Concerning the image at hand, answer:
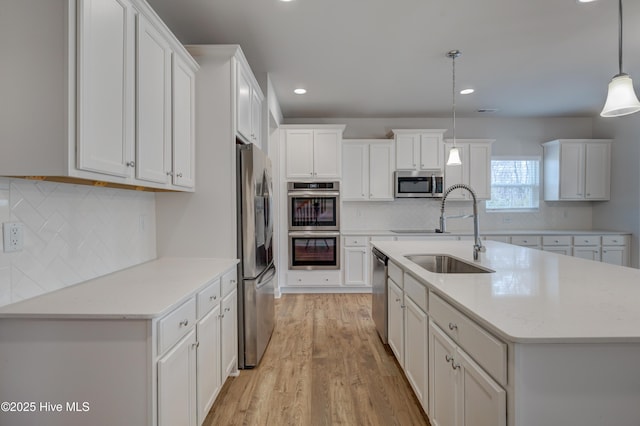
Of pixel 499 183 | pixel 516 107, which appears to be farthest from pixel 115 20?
pixel 499 183

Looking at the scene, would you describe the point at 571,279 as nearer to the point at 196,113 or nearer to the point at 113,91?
the point at 113,91

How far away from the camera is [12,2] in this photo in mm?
1228

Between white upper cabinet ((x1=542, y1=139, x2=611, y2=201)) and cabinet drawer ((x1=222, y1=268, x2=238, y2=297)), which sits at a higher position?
white upper cabinet ((x1=542, y1=139, x2=611, y2=201))

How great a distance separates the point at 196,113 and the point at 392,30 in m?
1.70

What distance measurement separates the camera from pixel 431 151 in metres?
4.85

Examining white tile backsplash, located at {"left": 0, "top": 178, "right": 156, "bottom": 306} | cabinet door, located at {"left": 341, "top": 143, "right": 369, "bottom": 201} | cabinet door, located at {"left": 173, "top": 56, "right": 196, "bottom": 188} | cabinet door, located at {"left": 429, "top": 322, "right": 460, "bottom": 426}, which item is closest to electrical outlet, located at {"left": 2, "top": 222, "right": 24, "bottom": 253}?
white tile backsplash, located at {"left": 0, "top": 178, "right": 156, "bottom": 306}

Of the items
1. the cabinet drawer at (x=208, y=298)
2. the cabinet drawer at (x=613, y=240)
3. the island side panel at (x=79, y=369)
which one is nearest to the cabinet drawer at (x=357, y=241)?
the cabinet drawer at (x=208, y=298)

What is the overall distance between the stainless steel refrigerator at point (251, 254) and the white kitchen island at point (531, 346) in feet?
3.97

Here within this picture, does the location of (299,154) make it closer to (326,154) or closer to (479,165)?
(326,154)

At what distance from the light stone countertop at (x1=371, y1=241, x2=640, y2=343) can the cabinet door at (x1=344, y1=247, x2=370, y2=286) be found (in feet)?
8.11

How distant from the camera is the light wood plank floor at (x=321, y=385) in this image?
6.37 ft

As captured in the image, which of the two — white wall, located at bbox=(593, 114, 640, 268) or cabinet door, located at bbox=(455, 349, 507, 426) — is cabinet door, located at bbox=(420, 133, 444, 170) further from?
cabinet door, located at bbox=(455, 349, 507, 426)

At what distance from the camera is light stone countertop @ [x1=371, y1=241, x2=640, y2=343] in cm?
99

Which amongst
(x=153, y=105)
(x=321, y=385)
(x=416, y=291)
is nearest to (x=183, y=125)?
(x=153, y=105)
